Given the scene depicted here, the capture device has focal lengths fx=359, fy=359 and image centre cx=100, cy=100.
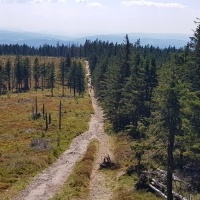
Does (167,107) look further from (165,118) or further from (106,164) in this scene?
(106,164)

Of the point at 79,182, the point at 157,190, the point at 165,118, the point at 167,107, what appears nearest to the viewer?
the point at 167,107

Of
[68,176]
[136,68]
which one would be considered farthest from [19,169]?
[136,68]

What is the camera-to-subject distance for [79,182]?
35.9 metres

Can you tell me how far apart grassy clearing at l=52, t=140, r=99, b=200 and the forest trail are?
55cm

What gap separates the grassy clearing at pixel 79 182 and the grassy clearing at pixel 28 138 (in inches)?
161

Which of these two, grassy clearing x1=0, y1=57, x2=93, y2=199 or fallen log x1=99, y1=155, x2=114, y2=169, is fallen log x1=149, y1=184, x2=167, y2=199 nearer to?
fallen log x1=99, y1=155, x2=114, y2=169

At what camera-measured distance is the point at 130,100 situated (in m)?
53.8

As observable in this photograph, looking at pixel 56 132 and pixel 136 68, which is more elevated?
pixel 136 68

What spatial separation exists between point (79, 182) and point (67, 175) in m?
3.78

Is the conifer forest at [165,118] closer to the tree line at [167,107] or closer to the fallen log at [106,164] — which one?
the tree line at [167,107]

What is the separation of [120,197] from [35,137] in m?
28.3

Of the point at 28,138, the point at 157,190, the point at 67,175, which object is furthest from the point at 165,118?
the point at 28,138

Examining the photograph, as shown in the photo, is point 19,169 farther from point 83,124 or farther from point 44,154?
point 83,124

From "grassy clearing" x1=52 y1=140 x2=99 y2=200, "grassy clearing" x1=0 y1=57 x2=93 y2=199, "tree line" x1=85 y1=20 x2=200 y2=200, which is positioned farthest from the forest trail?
"tree line" x1=85 y1=20 x2=200 y2=200
